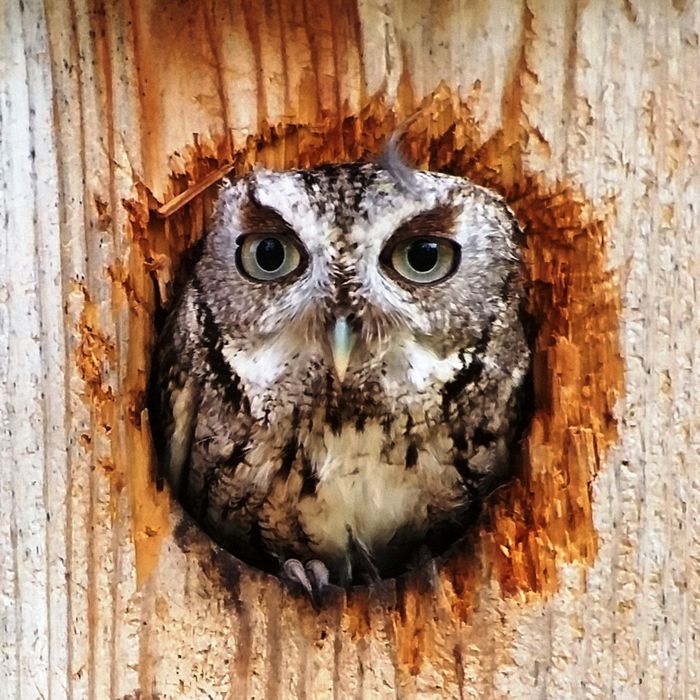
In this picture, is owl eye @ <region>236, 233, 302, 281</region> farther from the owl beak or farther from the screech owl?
the owl beak

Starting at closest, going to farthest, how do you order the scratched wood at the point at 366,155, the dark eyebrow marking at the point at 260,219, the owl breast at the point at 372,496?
the scratched wood at the point at 366,155
the dark eyebrow marking at the point at 260,219
the owl breast at the point at 372,496

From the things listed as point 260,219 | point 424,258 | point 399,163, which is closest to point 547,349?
point 424,258

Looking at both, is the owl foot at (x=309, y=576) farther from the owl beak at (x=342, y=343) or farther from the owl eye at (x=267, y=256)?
the owl eye at (x=267, y=256)

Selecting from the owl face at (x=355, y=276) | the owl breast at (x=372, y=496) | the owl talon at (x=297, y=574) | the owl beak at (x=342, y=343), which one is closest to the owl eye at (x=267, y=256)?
the owl face at (x=355, y=276)

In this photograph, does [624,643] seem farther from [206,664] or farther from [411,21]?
[411,21]

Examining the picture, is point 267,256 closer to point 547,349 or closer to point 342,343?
point 342,343

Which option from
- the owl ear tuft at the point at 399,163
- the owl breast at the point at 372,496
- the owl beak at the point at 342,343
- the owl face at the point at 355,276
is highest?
the owl ear tuft at the point at 399,163

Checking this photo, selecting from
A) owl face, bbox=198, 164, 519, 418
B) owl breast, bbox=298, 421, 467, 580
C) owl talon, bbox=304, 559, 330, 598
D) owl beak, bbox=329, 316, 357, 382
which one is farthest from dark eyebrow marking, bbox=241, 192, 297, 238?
owl talon, bbox=304, 559, 330, 598
